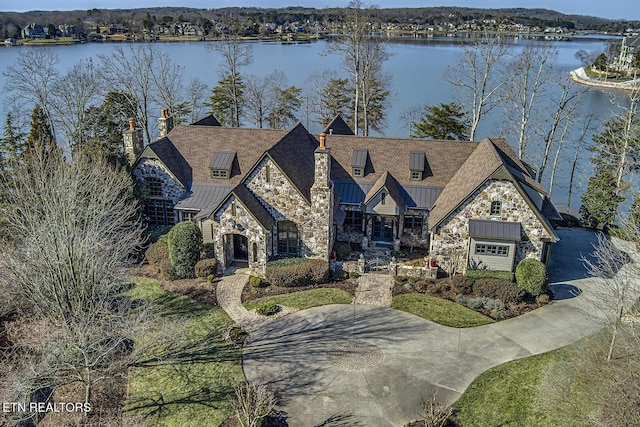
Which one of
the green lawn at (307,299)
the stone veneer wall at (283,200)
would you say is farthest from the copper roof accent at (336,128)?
the green lawn at (307,299)

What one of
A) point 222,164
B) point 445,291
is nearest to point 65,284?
point 222,164

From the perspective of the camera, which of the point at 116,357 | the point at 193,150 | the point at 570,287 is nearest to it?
the point at 116,357

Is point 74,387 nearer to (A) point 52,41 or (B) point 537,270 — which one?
(B) point 537,270

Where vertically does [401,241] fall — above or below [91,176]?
below

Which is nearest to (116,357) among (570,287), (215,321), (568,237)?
(215,321)

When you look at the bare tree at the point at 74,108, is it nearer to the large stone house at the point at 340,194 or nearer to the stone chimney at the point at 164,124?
the stone chimney at the point at 164,124
